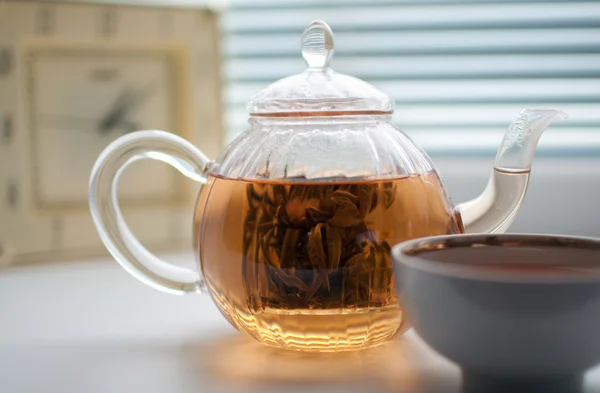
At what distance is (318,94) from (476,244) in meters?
0.16

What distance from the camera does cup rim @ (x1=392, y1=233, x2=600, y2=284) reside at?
1.45 feet

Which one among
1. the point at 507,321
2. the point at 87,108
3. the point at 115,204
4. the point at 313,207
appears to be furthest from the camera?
the point at 87,108

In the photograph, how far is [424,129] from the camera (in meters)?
1.23

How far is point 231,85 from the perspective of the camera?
4.21 feet

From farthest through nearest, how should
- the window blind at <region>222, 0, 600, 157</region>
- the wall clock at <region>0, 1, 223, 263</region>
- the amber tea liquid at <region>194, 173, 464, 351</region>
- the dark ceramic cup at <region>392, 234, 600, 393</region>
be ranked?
the window blind at <region>222, 0, 600, 157</region> < the wall clock at <region>0, 1, 223, 263</region> < the amber tea liquid at <region>194, 173, 464, 351</region> < the dark ceramic cup at <region>392, 234, 600, 393</region>

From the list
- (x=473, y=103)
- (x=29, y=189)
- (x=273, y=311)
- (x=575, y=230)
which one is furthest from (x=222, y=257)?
(x=473, y=103)

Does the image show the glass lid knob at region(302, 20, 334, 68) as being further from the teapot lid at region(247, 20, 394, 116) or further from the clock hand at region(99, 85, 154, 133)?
the clock hand at region(99, 85, 154, 133)

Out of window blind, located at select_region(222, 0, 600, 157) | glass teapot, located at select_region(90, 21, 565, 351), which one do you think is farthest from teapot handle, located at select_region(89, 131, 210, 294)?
window blind, located at select_region(222, 0, 600, 157)

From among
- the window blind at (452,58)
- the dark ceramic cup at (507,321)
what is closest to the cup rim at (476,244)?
the dark ceramic cup at (507,321)

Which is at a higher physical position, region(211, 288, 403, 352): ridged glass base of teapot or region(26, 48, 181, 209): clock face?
region(26, 48, 181, 209): clock face

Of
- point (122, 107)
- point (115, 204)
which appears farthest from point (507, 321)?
point (122, 107)

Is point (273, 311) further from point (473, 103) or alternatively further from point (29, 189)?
point (473, 103)

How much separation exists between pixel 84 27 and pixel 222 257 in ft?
1.68

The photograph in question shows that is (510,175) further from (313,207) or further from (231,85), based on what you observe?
(231,85)
